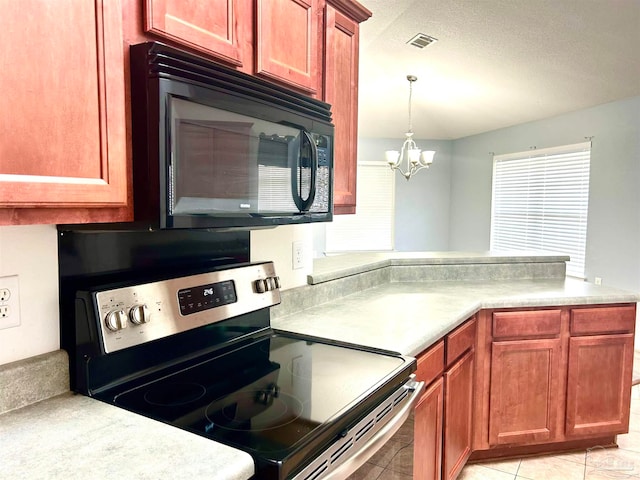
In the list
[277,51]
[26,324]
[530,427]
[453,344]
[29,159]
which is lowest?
[530,427]

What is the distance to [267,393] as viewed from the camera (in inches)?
46.6

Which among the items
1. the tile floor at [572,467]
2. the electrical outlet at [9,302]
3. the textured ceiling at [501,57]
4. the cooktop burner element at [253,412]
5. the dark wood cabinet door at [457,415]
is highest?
the textured ceiling at [501,57]

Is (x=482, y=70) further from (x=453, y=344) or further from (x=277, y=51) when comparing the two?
(x=277, y=51)

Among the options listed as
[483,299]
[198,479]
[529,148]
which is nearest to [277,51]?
[198,479]

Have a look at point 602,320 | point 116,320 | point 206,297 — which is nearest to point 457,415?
point 602,320

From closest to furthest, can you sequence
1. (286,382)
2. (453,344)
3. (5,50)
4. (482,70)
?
(5,50), (286,382), (453,344), (482,70)

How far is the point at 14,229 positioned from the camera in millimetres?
1054

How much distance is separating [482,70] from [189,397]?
177 inches

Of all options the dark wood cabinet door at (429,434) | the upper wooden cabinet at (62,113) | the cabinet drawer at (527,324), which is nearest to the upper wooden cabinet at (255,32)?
the upper wooden cabinet at (62,113)

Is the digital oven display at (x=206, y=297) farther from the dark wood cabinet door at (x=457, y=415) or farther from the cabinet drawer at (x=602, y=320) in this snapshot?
the cabinet drawer at (x=602, y=320)

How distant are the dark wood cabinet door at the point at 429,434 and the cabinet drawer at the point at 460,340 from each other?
129 mm

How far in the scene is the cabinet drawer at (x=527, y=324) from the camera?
229 centimetres

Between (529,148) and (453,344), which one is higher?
(529,148)

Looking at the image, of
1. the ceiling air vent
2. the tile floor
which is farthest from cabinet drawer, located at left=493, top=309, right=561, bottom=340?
the ceiling air vent
